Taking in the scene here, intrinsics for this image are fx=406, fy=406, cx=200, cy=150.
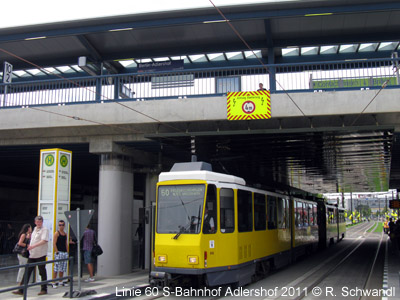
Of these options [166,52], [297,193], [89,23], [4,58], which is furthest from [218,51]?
[4,58]

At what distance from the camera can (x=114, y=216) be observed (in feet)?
46.1

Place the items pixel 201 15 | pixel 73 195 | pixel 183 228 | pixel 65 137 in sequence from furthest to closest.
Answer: pixel 73 195 → pixel 201 15 → pixel 65 137 → pixel 183 228

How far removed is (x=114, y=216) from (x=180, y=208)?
489 centimetres

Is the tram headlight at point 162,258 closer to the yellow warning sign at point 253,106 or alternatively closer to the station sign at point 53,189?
the station sign at point 53,189

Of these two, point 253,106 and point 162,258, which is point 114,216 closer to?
point 162,258

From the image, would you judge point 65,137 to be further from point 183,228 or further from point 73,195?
point 73,195

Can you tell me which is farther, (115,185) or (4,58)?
(4,58)

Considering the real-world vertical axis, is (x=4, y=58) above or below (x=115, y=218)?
above

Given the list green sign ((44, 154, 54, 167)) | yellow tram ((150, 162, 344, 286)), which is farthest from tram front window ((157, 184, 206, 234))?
green sign ((44, 154, 54, 167))

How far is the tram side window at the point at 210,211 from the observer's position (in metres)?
9.59

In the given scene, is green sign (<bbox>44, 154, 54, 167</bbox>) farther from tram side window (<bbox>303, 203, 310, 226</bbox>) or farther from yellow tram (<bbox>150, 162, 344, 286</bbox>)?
tram side window (<bbox>303, 203, 310, 226</bbox>)

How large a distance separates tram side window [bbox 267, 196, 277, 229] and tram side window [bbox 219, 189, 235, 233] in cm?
309

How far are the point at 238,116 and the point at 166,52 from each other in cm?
852

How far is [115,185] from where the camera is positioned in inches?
564
